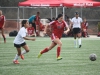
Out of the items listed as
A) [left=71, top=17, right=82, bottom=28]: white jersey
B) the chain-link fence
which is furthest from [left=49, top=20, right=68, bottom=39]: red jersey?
the chain-link fence

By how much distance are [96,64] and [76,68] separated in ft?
4.42

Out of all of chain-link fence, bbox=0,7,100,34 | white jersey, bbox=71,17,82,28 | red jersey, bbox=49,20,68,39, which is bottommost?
chain-link fence, bbox=0,7,100,34

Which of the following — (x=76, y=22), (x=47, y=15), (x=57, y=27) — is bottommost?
(x=47, y=15)

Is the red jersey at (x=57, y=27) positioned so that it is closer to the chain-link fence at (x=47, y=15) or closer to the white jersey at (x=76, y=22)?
the white jersey at (x=76, y=22)

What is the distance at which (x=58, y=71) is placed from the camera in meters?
12.0

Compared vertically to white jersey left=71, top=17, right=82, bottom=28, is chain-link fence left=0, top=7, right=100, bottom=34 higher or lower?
lower

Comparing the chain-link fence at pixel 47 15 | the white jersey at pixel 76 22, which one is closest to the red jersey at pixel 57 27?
the white jersey at pixel 76 22

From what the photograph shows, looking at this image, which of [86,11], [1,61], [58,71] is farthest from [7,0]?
[58,71]

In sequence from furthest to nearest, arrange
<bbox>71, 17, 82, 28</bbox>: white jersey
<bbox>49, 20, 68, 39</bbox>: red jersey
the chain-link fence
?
the chain-link fence, <bbox>71, 17, 82, 28</bbox>: white jersey, <bbox>49, 20, 68, 39</bbox>: red jersey

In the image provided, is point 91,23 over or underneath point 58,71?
underneath

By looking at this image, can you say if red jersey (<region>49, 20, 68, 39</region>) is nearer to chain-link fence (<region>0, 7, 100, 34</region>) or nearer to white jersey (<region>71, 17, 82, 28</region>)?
white jersey (<region>71, 17, 82, 28</region>)

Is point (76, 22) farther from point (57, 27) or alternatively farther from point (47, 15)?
point (47, 15)

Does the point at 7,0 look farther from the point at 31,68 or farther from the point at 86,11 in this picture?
the point at 31,68

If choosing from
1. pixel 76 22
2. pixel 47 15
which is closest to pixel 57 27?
pixel 76 22
